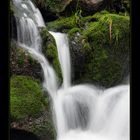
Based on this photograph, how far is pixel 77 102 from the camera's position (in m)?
5.08

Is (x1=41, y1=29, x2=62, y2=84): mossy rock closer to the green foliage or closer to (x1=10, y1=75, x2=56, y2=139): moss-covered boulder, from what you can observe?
(x1=10, y1=75, x2=56, y2=139): moss-covered boulder

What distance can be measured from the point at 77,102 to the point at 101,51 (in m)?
1.01

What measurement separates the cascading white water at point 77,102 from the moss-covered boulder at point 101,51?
14 cm

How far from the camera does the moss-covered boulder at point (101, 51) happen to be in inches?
219

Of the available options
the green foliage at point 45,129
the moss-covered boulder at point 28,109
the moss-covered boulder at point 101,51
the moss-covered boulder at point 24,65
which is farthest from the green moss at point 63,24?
the green foliage at point 45,129

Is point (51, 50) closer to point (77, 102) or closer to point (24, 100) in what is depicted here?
point (77, 102)

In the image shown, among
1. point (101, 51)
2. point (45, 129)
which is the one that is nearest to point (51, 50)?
point (101, 51)

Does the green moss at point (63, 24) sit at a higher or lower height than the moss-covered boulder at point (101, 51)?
higher

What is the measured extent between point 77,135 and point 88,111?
1.27ft

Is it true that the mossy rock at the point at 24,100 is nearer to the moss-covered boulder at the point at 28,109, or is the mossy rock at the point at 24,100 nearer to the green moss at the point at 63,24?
the moss-covered boulder at the point at 28,109

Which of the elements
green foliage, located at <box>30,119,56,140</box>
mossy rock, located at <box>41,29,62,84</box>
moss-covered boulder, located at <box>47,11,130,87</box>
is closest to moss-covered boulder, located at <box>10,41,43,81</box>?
mossy rock, located at <box>41,29,62,84</box>

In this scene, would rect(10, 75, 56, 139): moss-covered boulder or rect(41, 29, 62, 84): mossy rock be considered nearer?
rect(10, 75, 56, 139): moss-covered boulder

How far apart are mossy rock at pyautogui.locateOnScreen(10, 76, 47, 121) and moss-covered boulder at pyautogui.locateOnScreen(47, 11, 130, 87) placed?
139 centimetres

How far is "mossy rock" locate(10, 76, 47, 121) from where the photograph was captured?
157 inches
